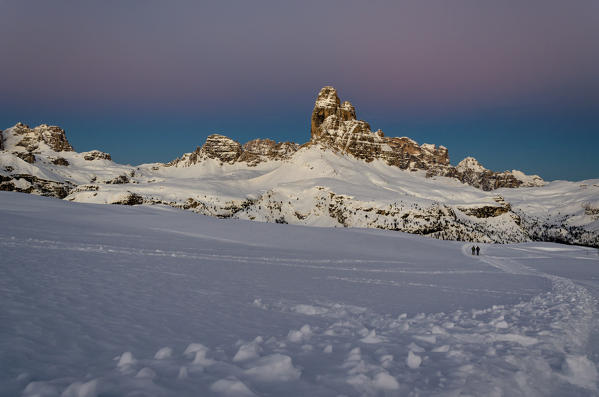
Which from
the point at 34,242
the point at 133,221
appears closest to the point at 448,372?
the point at 34,242

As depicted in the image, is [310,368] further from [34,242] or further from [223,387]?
[34,242]

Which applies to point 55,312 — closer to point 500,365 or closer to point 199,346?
point 199,346

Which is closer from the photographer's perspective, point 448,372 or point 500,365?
point 448,372

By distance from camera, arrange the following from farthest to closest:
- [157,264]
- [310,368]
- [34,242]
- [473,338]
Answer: [34,242], [157,264], [473,338], [310,368]

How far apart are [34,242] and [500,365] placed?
2153 centimetres

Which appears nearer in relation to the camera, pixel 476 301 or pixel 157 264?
pixel 476 301

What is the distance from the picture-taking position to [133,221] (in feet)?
142

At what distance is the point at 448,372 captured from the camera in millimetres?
5609

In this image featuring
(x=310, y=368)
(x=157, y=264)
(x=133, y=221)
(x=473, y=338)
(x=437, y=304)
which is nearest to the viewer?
(x=310, y=368)

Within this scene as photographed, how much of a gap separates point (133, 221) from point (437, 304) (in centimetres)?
4113

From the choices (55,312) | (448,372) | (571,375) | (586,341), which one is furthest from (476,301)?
(55,312)

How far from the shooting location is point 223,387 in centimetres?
445

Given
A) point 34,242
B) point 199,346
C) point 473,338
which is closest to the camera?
point 199,346

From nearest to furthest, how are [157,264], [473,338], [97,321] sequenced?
[97,321] < [473,338] < [157,264]
